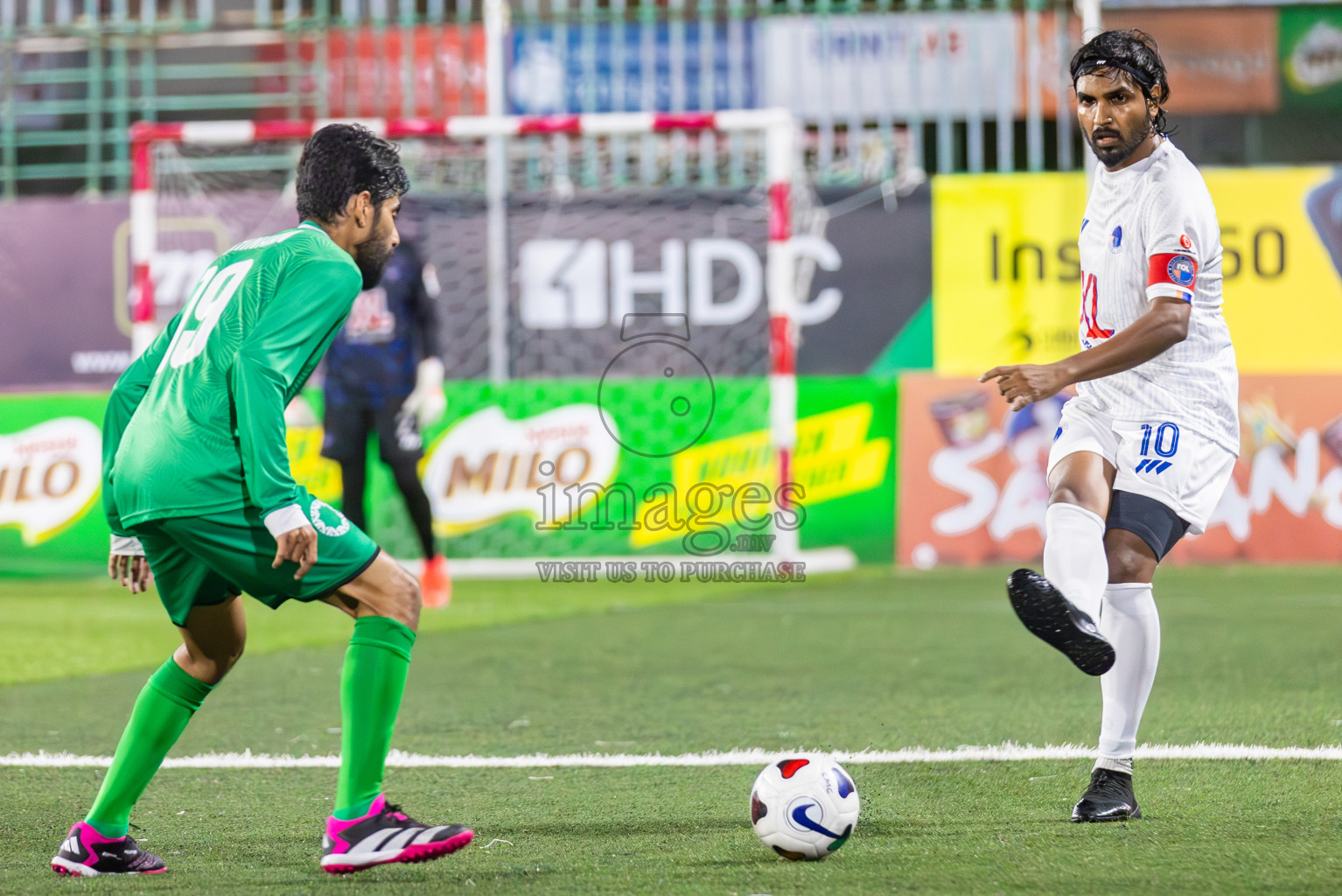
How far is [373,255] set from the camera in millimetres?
3432

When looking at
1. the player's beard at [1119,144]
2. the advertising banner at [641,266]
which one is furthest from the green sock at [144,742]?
the advertising banner at [641,266]


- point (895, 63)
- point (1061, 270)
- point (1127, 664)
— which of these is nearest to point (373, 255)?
point (1127, 664)

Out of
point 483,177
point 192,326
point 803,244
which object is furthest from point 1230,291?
point 192,326

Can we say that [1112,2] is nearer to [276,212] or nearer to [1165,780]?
[276,212]

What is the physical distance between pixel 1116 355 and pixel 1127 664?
0.73 m

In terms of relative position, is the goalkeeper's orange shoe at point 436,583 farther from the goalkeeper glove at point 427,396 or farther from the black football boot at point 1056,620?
the black football boot at point 1056,620

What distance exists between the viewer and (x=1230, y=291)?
10453 millimetres

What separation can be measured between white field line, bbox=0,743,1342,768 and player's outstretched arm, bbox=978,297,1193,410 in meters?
1.30

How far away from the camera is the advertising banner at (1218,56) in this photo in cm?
1120

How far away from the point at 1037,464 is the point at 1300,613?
93.4 inches

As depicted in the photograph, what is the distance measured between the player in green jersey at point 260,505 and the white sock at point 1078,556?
1.40m

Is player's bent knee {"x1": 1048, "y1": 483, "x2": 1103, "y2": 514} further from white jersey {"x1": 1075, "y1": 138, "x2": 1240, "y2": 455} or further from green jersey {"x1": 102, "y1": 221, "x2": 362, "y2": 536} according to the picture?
green jersey {"x1": 102, "y1": 221, "x2": 362, "y2": 536}

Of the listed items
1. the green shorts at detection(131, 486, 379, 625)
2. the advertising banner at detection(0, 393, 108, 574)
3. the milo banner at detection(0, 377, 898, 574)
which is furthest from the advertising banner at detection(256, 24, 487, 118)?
the green shorts at detection(131, 486, 379, 625)

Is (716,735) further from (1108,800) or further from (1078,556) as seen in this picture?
(1078,556)
